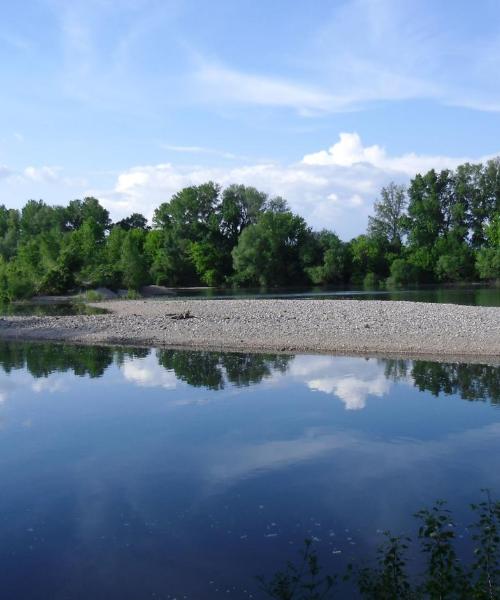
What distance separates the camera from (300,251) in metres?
98.0

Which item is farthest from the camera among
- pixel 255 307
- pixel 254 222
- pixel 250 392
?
pixel 254 222

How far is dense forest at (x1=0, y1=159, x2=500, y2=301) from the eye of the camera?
84500 mm

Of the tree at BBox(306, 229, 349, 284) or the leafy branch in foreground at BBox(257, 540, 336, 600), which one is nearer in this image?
the leafy branch in foreground at BBox(257, 540, 336, 600)

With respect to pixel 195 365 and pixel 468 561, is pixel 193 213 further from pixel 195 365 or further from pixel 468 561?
pixel 468 561

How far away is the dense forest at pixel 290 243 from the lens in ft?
277

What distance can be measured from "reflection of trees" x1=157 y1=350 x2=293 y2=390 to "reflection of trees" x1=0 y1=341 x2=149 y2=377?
203 cm

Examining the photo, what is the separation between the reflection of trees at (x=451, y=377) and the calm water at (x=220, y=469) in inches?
4.2

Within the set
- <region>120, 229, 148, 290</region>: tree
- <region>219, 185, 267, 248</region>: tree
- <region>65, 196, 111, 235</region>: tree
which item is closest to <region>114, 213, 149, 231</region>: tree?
<region>65, 196, 111, 235</region>: tree

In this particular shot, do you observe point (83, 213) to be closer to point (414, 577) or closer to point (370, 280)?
point (370, 280)

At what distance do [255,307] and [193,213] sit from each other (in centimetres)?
6807

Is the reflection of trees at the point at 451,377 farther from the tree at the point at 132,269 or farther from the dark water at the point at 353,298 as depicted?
the tree at the point at 132,269

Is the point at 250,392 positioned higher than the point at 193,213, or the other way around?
the point at 193,213

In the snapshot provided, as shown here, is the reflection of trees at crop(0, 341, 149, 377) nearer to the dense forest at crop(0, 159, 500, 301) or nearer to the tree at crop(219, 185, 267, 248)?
the dense forest at crop(0, 159, 500, 301)

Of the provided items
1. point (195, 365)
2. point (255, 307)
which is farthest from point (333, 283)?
point (195, 365)
